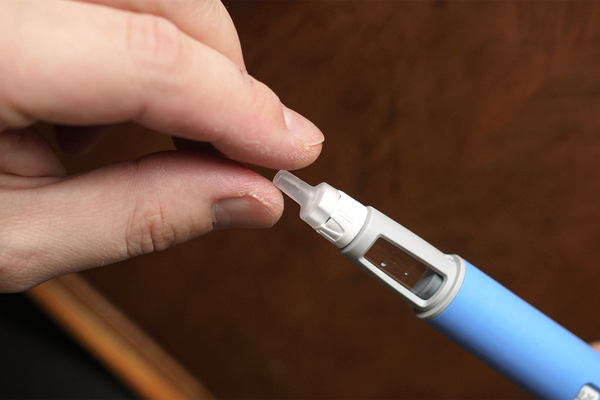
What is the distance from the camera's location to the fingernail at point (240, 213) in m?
0.40

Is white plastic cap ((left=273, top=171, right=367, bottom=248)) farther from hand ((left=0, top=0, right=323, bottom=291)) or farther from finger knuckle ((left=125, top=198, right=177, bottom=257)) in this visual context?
finger knuckle ((left=125, top=198, right=177, bottom=257))

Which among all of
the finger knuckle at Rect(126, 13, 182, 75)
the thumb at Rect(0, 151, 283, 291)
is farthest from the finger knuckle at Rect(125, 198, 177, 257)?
the finger knuckle at Rect(126, 13, 182, 75)

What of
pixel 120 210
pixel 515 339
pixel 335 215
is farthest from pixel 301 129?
pixel 515 339

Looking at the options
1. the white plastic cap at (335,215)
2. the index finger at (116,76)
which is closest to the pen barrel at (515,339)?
the white plastic cap at (335,215)

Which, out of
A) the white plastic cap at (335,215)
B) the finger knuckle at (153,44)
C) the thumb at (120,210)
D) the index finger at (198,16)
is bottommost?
the thumb at (120,210)

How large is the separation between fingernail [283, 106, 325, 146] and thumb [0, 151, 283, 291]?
0.06 m

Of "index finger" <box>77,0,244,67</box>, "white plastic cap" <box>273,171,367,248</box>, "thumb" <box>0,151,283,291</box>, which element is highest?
"index finger" <box>77,0,244,67</box>

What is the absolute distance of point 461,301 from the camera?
408 mm

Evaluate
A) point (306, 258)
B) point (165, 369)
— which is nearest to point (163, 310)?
point (165, 369)

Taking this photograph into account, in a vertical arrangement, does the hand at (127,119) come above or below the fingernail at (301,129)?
below

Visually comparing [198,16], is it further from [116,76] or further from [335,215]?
[335,215]

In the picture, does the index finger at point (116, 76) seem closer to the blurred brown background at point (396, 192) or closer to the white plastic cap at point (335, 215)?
the white plastic cap at point (335, 215)

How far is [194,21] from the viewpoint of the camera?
38cm

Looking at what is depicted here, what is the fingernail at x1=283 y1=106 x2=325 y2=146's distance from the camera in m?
0.40
